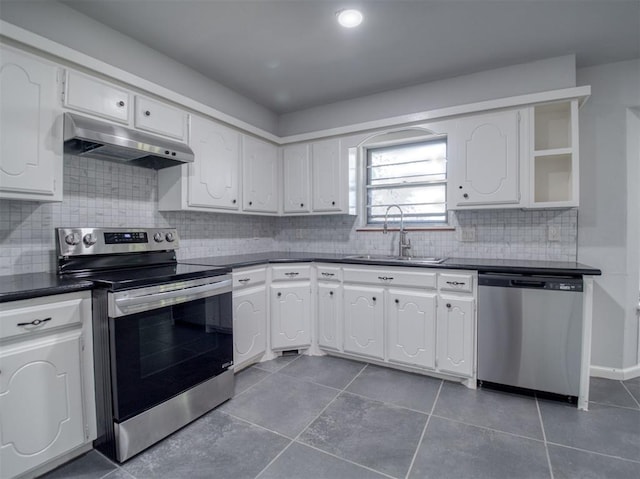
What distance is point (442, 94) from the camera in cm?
294

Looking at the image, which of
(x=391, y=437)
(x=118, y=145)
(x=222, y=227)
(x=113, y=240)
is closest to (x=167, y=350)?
(x=113, y=240)

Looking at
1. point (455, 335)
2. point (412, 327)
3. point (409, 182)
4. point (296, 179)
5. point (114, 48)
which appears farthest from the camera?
point (296, 179)

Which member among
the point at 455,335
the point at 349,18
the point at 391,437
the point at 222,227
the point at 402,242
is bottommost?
the point at 391,437

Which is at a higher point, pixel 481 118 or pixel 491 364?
pixel 481 118

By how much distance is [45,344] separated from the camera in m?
1.46

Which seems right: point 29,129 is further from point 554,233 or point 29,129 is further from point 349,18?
point 554,233

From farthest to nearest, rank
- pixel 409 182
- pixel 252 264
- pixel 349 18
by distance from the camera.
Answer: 1. pixel 409 182
2. pixel 252 264
3. pixel 349 18

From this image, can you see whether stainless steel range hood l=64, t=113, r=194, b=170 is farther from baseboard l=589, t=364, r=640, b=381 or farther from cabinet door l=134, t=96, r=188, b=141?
baseboard l=589, t=364, r=640, b=381

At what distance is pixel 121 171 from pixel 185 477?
2.00 metres

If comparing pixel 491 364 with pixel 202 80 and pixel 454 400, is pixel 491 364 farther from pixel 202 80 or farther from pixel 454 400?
pixel 202 80

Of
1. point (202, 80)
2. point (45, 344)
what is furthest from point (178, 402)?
point (202, 80)

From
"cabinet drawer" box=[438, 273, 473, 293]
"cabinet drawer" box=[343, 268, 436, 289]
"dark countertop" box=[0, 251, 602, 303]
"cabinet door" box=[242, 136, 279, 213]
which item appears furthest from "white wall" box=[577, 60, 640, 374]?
"cabinet door" box=[242, 136, 279, 213]

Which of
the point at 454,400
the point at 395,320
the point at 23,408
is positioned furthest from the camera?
the point at 395,320

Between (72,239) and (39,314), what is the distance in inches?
23.7
